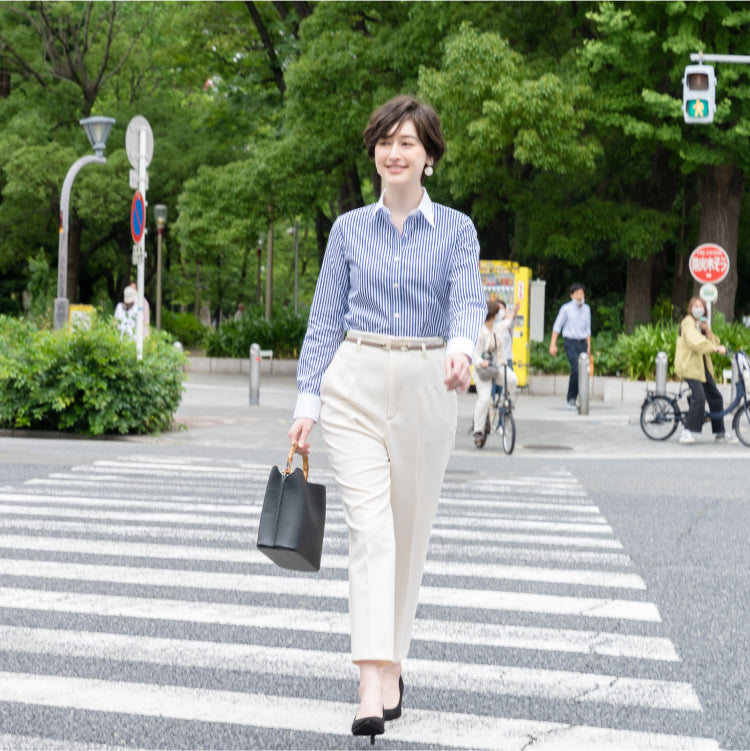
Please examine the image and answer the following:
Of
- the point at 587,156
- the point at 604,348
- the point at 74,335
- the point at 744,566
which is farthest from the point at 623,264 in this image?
the point at 744,566

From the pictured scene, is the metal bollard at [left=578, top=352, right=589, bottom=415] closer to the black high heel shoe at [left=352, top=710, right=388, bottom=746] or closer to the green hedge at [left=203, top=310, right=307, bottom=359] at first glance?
the green hedge at [left=203, top=310, right=307, bottom=359]

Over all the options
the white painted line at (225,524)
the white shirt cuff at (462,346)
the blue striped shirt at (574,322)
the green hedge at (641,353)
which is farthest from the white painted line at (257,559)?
the green hedge at (641,353)

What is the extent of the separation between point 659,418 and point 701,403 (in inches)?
32.6

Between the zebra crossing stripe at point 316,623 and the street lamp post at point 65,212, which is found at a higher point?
the street lamp post at point 65,212

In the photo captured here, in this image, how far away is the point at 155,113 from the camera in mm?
39875

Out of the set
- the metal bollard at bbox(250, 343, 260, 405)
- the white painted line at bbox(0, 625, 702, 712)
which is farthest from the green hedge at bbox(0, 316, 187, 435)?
the white painted line at bbox(0, 625, 702, 712)

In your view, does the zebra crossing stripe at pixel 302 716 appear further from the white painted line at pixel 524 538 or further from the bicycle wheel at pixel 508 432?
the bicycle wheel at pixel 508 432

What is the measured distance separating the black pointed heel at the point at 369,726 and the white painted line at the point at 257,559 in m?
2.85

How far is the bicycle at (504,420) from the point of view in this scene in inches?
543

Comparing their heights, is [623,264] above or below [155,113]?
below

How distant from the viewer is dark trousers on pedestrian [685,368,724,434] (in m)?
14.9

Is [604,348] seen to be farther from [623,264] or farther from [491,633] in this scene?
[491,633]

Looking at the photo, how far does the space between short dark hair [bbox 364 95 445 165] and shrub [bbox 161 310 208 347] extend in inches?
1406

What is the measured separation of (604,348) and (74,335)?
1416 cm
